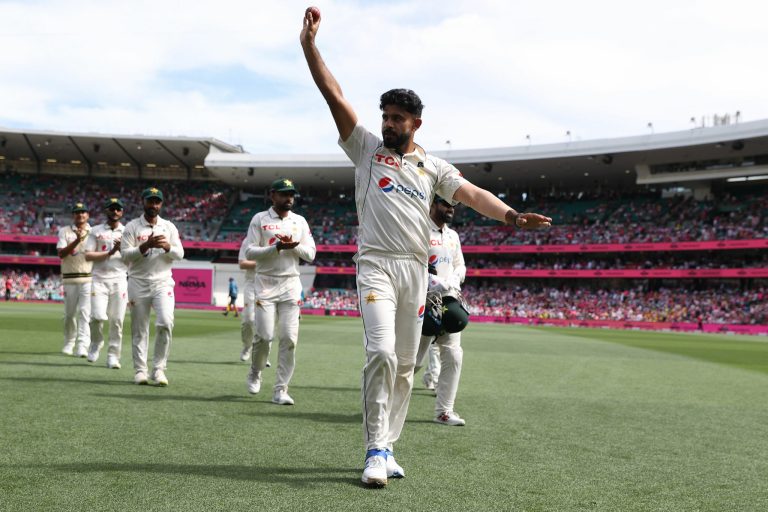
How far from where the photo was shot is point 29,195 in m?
63.5

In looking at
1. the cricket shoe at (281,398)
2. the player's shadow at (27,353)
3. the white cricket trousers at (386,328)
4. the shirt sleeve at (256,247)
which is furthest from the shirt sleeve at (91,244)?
the white cricket trousers at (386,328)

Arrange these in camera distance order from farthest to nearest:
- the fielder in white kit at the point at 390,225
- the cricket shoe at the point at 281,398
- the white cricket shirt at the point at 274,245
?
the white cricket shirt at the point at 274,245 → the cricket shoe at the point at 281,398 → the fielder in white kit at the point at 390,225

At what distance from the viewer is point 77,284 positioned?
1148 centimetres

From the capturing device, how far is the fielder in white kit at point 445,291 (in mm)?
6645

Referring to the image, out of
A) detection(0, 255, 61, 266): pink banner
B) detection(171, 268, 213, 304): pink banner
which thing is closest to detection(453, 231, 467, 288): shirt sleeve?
detection(171, 268, 213, 304): pink banner

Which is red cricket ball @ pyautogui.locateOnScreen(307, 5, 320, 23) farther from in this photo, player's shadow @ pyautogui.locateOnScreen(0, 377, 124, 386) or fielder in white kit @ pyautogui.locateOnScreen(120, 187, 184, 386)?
player's shadow @ pyautogui.locateOnScreen(0, 377, 124, 386)

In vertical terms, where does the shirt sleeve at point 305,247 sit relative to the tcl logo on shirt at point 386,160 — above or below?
below

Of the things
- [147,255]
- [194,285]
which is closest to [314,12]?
[147,255]

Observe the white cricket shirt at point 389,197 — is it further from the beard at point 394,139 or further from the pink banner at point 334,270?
the pink banner at point 334,270

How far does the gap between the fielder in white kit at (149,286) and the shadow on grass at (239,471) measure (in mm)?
4087

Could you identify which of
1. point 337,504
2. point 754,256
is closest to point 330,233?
point 754,256

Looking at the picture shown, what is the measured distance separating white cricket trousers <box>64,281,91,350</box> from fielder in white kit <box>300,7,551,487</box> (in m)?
8.38

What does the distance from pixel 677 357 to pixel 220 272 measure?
44.2 metres

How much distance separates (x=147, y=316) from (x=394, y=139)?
5.15m
